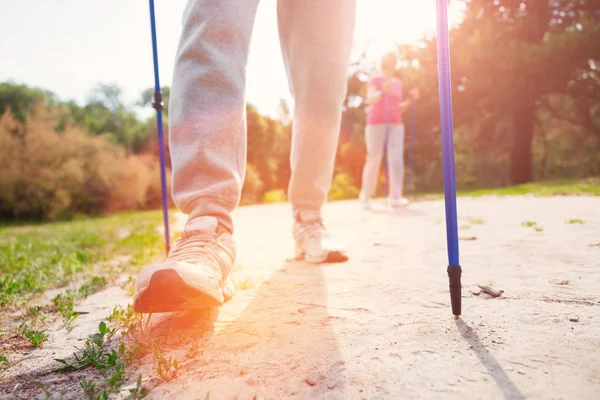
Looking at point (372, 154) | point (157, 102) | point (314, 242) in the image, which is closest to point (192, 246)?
point (314, 242)

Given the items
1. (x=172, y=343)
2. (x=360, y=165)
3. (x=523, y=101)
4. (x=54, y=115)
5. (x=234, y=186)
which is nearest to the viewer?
(x=172, y=343)

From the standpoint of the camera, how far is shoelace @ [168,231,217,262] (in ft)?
4.12

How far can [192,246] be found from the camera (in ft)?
4.29

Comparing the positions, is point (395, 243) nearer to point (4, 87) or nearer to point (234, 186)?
point (234, 186)

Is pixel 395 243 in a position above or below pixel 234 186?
below

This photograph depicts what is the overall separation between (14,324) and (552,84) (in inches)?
580

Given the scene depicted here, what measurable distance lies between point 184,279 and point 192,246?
0.80ft

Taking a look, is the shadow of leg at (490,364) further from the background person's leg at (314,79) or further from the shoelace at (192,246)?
the background person's leg at (314,79)

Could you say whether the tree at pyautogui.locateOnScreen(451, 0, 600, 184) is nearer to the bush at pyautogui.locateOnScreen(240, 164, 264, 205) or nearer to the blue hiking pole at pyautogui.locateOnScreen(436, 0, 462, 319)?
the bush at pyautogui.locateOnScreen(240, 164, 264, 205)

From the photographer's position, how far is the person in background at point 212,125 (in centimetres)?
112

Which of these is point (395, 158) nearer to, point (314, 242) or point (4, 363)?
point (314, 242)

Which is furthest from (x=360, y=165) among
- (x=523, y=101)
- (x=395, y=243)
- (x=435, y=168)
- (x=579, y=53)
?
(x=395, y=243)

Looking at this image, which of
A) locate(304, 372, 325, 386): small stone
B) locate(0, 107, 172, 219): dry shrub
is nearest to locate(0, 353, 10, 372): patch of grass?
locate(304, 372, 325, 386): small stone

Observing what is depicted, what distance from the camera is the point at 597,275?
1482mm
